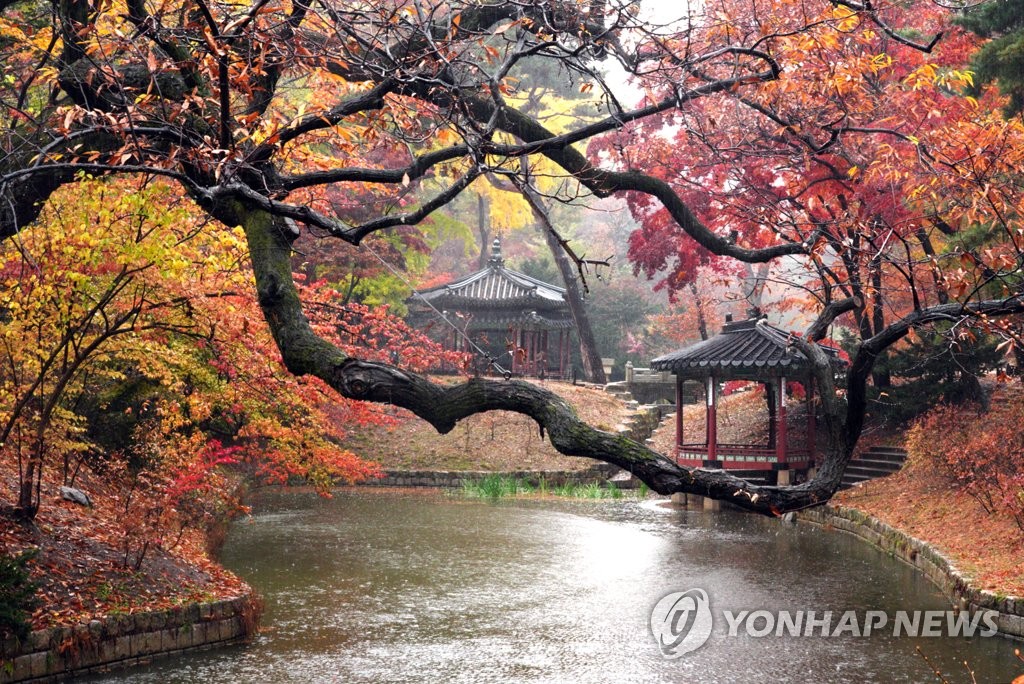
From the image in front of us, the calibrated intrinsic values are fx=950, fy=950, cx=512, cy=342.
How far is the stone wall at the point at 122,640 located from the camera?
6.89 metres

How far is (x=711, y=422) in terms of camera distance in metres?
18.7

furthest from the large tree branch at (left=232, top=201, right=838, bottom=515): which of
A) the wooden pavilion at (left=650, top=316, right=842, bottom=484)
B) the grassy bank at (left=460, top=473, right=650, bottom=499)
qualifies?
the grassy bank at (left=460, top=473, right=650, bottom=499)

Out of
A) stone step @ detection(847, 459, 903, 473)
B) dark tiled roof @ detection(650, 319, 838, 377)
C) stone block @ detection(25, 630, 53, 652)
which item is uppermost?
dark tiled roof @ detection(650, 319, 838, 377)

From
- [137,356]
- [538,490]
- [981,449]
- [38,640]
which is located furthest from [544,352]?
[38,640]

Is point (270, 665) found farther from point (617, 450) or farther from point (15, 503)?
point (617, 450)

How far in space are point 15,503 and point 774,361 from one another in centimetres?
1284

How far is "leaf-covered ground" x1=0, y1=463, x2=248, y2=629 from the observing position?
7.58 meters

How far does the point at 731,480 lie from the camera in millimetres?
4242

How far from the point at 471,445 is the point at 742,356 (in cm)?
762

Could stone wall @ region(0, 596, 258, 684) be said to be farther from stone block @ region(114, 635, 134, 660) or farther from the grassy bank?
the grassy bank

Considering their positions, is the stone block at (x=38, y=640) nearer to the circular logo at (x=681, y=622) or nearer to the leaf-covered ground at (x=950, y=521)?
the circular logo at (x=681, y=622)

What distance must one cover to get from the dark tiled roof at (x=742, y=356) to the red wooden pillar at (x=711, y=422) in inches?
12.0

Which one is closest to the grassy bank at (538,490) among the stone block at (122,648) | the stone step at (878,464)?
the stone step at (878,464)

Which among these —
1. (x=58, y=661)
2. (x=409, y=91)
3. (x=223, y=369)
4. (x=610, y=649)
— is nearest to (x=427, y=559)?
(x=223, y=369)
